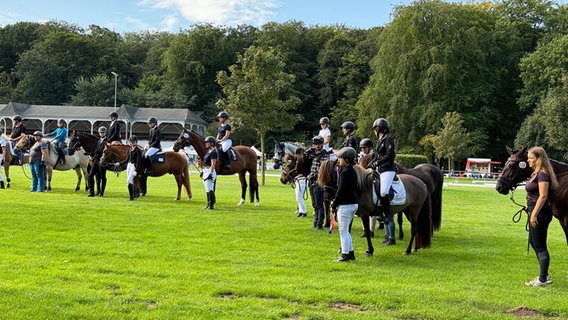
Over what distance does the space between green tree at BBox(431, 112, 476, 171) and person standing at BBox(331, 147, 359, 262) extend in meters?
48.1

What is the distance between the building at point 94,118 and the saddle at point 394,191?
72.8 metres

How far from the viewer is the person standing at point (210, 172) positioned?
15883 mm

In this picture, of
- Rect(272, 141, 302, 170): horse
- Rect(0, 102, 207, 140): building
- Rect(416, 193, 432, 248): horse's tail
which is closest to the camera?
Rect(416, 193, 432, 248): horse's tail

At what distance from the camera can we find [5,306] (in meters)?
5.86

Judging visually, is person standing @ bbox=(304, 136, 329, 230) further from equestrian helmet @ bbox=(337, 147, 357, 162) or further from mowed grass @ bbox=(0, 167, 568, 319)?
equestrian helmet @ bbox=(337, 147, 357, 162)

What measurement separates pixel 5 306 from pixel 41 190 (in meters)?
14.7

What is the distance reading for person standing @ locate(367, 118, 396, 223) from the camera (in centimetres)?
983

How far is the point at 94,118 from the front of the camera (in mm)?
80500

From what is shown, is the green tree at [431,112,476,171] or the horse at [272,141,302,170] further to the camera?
the green tree at [431,112,476,171]

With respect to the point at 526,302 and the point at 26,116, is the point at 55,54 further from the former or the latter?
the point at 526,302

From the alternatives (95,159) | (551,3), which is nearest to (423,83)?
(551,3)

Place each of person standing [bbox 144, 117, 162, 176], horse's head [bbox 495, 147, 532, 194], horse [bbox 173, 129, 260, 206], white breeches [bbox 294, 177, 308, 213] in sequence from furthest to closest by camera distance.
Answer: person standing [bbox 144, 117, 162, 176] < horse [bbox 173, 129, 260, 206] < white breeches [bbox 294, 177, 308, 213] < horse's head [bbox 495, 147, 532, 194]

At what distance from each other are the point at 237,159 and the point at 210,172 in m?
2.27

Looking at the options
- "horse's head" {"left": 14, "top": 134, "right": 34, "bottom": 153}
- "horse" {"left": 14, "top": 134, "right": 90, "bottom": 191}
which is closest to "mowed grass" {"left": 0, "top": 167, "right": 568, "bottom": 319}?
"horse" {"left": 14, "top": 134, "right": 90, "bottom": 191}
